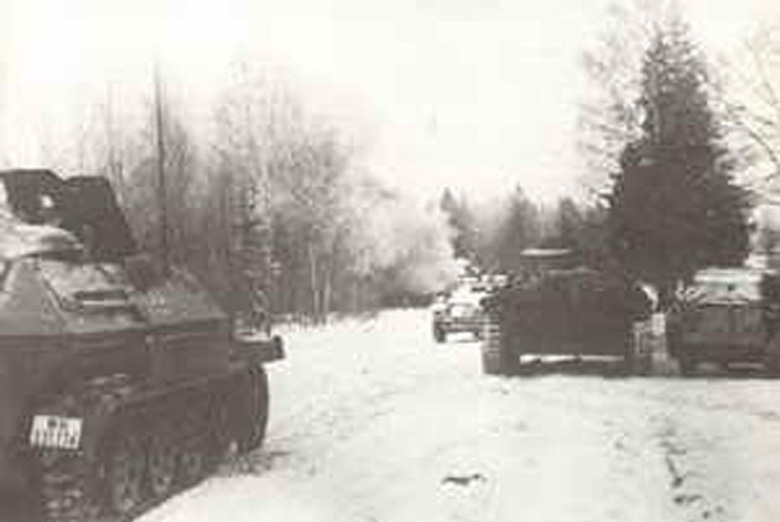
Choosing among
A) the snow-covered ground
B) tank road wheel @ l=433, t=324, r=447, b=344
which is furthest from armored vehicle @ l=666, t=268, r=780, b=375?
tank road wheel @ l=433, t=324, r=447, b=344

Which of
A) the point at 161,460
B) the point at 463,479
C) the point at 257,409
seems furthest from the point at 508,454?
the point at 161,460

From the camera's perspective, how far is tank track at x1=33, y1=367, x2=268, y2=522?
8.36 meters

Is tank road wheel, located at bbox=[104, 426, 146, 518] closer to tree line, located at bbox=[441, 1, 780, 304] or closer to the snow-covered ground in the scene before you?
the snow-covered ground

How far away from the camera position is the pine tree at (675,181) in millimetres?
12195

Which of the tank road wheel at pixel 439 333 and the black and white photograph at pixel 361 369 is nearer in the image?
the black and white photograph at pixel 361 369

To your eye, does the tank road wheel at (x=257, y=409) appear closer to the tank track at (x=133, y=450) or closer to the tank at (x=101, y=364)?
the tank at (x=101, y=364)

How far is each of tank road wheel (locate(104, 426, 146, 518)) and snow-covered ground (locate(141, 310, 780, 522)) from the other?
202 mm

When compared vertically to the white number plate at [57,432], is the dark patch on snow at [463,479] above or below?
below

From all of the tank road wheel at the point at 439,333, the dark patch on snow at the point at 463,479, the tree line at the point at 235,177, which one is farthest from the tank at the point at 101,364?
the tank road wheel at the point at 439,333

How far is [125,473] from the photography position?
8.89 meters

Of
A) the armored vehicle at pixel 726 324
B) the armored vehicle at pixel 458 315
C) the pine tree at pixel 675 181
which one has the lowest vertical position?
the armored vehicle at pixel 458 315

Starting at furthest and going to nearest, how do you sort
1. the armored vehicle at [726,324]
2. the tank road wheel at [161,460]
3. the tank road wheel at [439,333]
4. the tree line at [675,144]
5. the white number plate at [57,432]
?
the tank road wheel at [439,333], the armored vehicle at [726,324], the tree line at [675,144], the tank road wheel at [161,460], the white number plate at [57,432]

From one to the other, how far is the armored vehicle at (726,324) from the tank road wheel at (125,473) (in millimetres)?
8617

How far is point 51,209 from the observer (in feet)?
33.2
